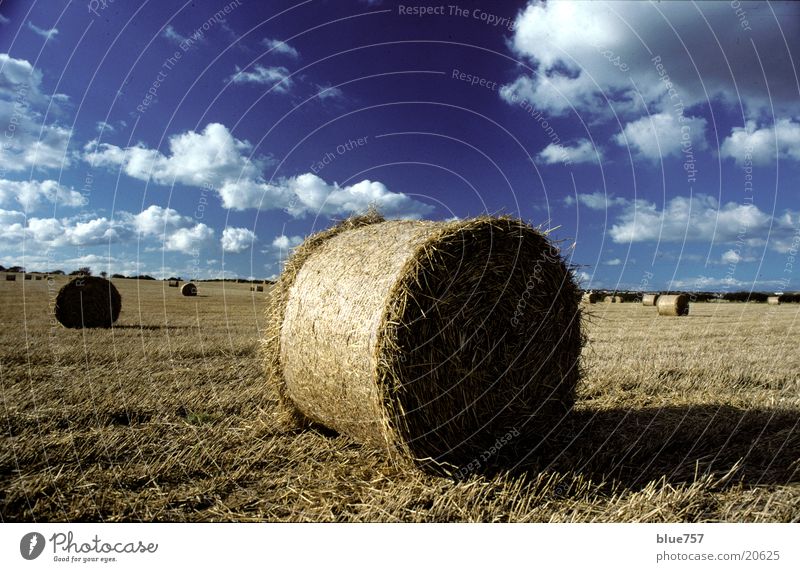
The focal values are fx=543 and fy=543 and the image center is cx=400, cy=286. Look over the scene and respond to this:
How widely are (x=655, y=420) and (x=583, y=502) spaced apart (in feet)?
6.45

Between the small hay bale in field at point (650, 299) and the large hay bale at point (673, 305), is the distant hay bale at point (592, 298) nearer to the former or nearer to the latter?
the small hay bale in field at point (650, 299)

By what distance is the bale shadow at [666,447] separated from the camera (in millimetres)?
3654

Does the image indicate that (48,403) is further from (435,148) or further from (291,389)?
(435,148)

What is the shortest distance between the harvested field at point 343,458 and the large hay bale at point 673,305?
14.0 m

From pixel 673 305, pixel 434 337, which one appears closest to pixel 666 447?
pixel 434 337

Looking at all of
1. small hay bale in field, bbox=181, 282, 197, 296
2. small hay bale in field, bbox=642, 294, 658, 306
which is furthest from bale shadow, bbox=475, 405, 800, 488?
small hay bale in field, bbox=181, 282, 197, 296

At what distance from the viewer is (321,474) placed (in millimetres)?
3641

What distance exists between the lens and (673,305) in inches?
779

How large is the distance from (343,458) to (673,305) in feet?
62.0

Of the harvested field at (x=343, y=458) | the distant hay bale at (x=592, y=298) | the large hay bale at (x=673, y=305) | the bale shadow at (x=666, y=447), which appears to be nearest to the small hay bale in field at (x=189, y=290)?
the distant hay bale at (x=592, y=298)
